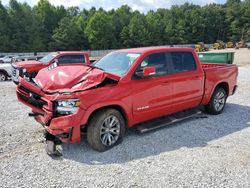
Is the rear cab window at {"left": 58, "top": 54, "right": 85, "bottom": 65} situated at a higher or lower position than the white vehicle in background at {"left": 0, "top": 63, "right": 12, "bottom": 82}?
higher

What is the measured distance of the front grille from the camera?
15.6 feet

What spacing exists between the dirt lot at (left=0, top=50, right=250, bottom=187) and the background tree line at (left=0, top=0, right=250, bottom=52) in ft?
194

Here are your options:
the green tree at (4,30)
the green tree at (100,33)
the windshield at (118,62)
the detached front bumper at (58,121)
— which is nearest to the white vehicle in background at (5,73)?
the windshield at (118,62)

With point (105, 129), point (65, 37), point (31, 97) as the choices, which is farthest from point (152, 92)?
point (65, 37)

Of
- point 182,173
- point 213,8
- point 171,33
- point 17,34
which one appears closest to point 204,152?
point 182,173

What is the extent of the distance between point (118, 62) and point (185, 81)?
1623 millimetres

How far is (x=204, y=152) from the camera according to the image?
15.3 feet

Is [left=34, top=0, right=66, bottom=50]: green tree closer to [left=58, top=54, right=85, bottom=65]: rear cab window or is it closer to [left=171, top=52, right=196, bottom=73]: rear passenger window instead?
[left=58, top=54, right=85, bottom=65]: rear cab window

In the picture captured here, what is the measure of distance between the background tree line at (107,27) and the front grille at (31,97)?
58.3 m

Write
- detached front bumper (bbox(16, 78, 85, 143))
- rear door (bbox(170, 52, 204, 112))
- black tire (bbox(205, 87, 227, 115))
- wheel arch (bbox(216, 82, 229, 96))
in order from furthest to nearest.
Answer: wheel arch (bbox(216, 82, 229, 96)), black tire (bbox(205, 87, 227, 115)), rear door (bbox(170, 52, 204, 112)), detached front bumper (bbox(16, 78, 85, 143))

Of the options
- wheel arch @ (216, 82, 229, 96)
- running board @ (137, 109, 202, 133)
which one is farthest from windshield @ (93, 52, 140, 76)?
wheel arch @ (216, 82, 229, 96)

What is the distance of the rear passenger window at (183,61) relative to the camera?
5.86 m

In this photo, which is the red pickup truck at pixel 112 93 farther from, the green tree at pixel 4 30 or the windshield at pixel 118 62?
the green tree at pixel 4 30

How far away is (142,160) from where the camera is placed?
14.4ft
